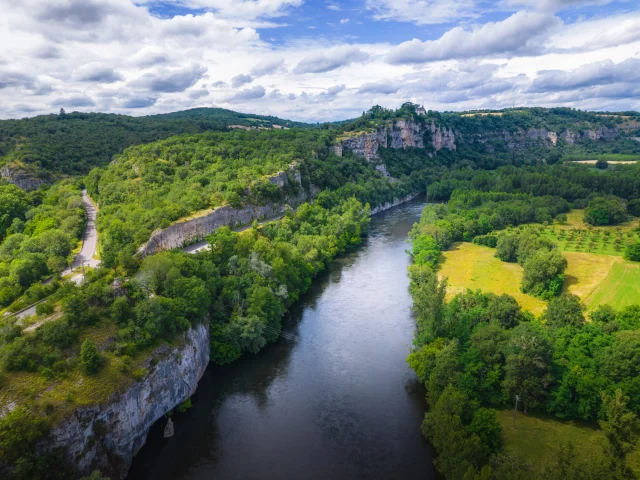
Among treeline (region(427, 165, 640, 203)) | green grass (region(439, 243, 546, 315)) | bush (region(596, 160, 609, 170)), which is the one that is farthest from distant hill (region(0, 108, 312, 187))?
bush (region(596, 160, 609, 170))

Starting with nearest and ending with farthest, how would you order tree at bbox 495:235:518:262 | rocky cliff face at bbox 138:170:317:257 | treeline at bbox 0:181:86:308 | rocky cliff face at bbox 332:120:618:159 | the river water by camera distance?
the river water < treeline at bbox 0:181:86:308 < rocky cliff face at bbox 138:170:317:257 < tree at bbox 495:235:518:262 < rocky cliff face at bbox 332:120:618:159

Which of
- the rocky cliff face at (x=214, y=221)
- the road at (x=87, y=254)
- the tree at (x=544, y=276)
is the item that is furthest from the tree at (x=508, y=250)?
the road at (x=87, y=254)

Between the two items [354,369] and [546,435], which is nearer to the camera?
[546,435]

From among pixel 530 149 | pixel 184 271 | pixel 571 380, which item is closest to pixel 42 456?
pixel 184 271

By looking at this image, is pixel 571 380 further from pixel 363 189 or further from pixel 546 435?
pixel 363 189

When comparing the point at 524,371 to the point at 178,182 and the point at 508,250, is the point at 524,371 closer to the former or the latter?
the point at 508,250

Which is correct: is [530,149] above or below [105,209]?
below

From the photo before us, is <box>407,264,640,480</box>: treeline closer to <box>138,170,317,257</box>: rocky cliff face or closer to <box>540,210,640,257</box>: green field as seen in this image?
<box>138,170,317,257</box>: rocky cliff face
